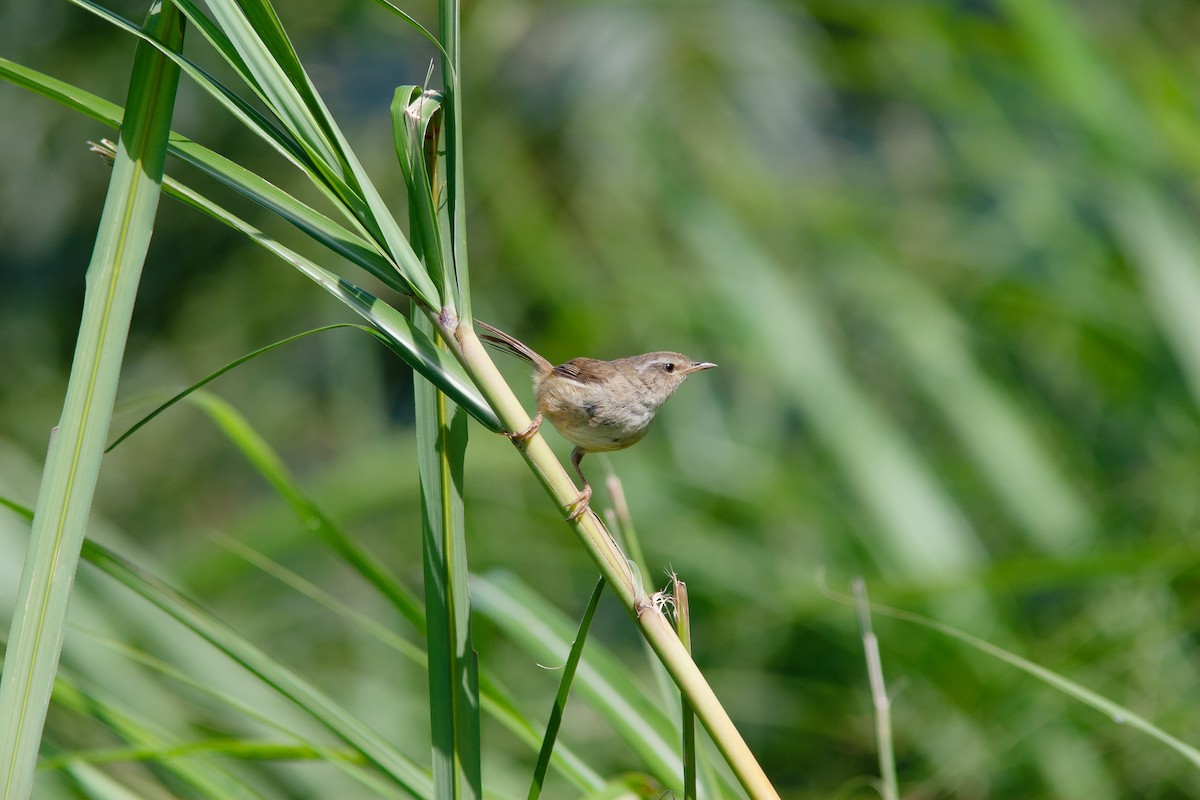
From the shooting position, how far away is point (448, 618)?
1184 millimetres

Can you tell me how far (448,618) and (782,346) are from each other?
8.15 feet

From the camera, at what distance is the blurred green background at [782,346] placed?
10.2 ft

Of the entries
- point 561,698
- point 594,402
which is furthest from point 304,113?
point 594,402

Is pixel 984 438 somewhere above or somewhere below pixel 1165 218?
below

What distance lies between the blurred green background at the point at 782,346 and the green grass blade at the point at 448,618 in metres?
0.98

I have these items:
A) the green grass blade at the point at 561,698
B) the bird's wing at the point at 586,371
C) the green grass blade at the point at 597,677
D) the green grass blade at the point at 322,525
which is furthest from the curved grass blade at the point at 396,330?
the bird's wing at the point at 586,371

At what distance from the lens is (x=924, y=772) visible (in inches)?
116

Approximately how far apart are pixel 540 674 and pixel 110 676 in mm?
2274

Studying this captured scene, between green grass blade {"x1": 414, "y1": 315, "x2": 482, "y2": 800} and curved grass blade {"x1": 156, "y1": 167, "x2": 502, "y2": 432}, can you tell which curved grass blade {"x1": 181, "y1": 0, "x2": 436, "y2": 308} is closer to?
curved grass blade {"x1": 156, "y1": 167, "x2": 502, "y2": 432}

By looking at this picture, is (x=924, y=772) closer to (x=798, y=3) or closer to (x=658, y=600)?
(x=658, y=600)

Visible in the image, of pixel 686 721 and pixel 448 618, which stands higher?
pixel 448 618

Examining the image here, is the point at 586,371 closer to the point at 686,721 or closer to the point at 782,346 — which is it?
the point at 782,346

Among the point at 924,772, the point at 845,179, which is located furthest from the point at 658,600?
the point at 845,179

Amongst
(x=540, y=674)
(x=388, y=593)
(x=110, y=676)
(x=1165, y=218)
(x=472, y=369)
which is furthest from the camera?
(x=540, y=674)
